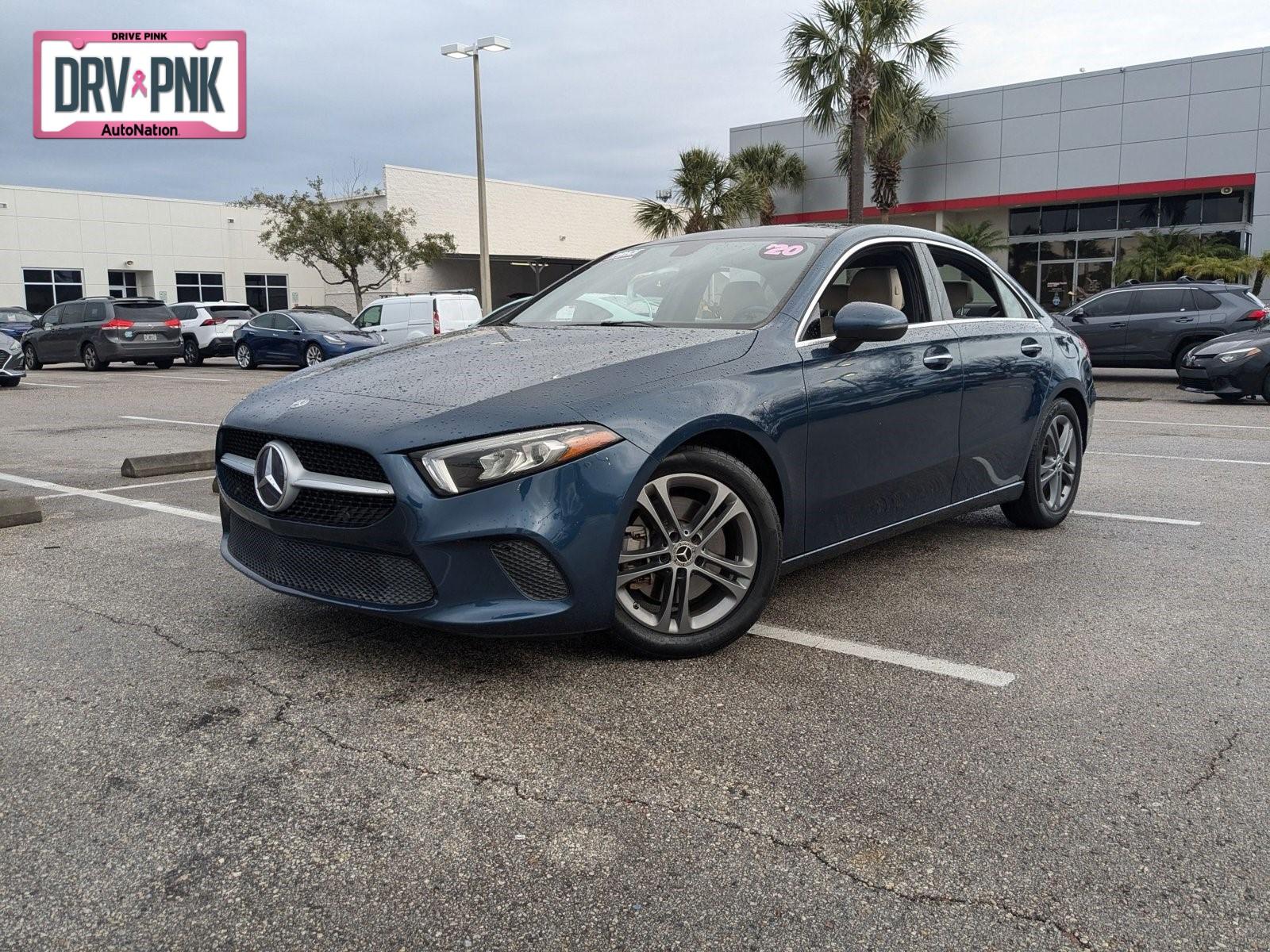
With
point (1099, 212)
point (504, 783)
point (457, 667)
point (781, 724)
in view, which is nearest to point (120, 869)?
point (504, 783)

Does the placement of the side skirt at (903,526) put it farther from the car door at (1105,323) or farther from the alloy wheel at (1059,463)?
the car door at (1105,323)

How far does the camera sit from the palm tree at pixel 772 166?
3431cm

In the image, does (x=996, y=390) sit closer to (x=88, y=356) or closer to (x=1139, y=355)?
(x=1139, y=355)

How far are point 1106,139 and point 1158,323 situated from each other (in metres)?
14.2

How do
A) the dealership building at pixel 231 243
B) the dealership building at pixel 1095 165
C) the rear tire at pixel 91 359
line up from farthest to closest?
the dealership building at pixel 231 243 < the dealership building at pixel 1095 165 < the rear tire at pixel 91 359

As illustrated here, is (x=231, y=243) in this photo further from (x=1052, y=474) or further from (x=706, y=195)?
(x=1052, y=474)

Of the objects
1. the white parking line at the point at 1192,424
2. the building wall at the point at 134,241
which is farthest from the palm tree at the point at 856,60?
the building wall at the point at 134,241

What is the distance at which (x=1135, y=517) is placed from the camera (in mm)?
6285

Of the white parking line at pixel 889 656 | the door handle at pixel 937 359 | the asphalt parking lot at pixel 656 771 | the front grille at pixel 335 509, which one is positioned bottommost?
the white parking line at pixel 889 656

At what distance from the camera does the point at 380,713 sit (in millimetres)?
3291

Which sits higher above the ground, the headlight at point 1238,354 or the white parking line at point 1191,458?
the headlight at point 1238,354

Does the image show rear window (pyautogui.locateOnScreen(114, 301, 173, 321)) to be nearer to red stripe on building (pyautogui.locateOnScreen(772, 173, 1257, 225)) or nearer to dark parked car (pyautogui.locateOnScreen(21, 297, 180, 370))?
dark parked car (pyautogui.locateOnScreen(21, 297, 180, 370))

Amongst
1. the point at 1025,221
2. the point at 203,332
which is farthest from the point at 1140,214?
the point at 203,332

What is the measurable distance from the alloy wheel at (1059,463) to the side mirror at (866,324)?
191cm
